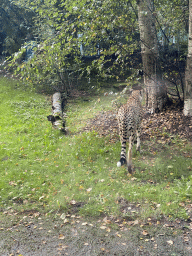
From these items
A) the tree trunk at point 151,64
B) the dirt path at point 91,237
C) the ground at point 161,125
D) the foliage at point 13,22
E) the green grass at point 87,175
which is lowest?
the dirt path at point 91,237

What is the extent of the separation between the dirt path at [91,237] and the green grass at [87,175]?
38 centimetres

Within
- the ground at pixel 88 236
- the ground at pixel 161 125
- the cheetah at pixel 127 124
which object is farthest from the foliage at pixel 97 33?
the ground at pixel 88 236

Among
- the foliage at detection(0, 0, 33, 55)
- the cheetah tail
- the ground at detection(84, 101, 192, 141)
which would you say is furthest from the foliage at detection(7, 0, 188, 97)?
the foliage at detection(0, 0, 33, 55)

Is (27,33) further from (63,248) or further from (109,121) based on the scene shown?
(63,248)

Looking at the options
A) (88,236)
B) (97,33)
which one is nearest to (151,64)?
(97,33)

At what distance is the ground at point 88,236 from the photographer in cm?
495

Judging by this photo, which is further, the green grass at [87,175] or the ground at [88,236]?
the green grass at [87,175]

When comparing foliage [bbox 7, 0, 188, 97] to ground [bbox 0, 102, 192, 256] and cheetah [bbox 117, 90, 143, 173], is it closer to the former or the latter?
cheetah [bbox 117, 90, 143, 173]

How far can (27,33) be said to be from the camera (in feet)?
74.8

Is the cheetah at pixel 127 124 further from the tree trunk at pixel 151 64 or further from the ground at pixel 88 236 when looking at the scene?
the tree trunk at pixel 151 64

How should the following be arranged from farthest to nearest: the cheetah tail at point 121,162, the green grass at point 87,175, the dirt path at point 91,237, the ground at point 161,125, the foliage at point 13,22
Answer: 1. the foliage at point 13,22
2. the ground at point 161,125
3. the cheetah tail at point 121,162
4. the green grass at point 87,175
5. the dirt path at point 91,237

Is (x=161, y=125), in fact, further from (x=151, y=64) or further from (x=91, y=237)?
(x=91, y=237)

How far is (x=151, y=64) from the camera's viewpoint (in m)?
11.2

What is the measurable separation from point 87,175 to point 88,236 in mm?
2658
